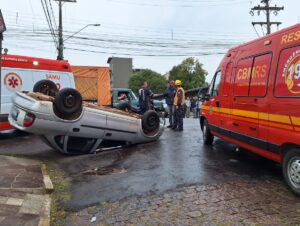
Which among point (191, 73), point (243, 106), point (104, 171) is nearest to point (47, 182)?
point (104, 171)

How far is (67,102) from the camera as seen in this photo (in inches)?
300

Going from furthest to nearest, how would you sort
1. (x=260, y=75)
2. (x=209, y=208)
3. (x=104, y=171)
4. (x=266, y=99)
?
(x=104, y=171)
(x=260, y=75)
(x=266, y=99)
(x=209, y=208)

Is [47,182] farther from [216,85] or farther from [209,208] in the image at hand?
[216,85]

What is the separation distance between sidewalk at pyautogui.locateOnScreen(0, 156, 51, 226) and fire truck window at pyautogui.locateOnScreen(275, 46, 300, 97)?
3766 millimetres

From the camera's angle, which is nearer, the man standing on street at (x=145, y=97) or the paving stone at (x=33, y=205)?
the paving stone at (x=33, y=205)

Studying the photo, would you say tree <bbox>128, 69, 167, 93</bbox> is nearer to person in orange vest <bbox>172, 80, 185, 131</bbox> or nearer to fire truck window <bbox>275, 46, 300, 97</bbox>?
person in orange vest <bbox>172, 80, 185, 131</bbox>

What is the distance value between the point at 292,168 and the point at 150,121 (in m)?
4.94

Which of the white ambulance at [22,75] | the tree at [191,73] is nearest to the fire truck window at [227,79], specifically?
the white ambulance at [22,75]

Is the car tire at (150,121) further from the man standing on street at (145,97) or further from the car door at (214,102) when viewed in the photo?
the man standing on street at (145,97)

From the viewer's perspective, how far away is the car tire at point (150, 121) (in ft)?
31.2

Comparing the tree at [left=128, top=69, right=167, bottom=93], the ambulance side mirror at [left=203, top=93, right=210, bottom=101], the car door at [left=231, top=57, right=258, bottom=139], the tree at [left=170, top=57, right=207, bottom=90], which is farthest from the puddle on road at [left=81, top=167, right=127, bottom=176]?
the tree at [left=128, top=69, right=167, bottom=93]

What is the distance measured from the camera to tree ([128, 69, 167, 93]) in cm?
6825

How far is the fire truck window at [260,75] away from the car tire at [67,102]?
12.2 feet

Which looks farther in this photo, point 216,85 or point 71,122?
point 216,85
